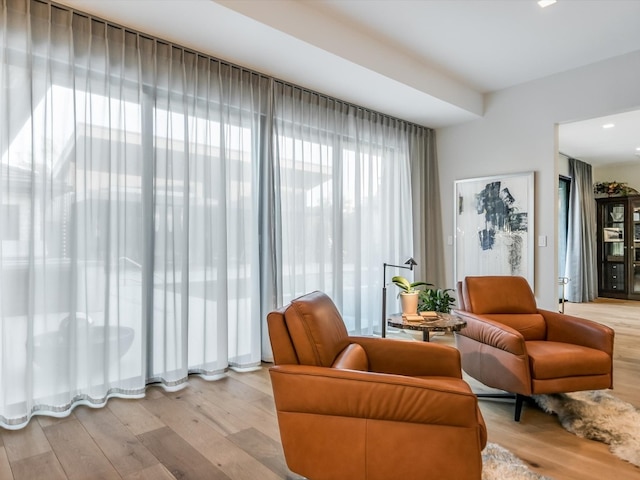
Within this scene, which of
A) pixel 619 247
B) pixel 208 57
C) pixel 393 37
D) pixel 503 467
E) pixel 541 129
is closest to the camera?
pixel 503 467

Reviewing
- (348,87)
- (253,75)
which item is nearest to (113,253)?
(253,75)

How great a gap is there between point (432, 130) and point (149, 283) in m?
4.05

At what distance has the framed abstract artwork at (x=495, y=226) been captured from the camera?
4.47 m

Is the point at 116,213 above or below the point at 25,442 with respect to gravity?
above

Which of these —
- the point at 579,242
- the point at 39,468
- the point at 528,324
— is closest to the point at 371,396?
the point at 39,468

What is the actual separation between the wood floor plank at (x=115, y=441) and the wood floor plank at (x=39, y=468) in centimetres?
21

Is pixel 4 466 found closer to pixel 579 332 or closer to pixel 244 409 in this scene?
pixel 244 409

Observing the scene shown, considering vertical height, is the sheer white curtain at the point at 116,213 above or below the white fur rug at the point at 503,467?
above

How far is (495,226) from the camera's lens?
4746 millimetres

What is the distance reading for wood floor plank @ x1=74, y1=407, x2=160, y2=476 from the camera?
202 centimetres

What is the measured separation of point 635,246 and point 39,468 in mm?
9298

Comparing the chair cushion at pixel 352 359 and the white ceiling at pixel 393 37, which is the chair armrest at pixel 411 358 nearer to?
the chair cushion at pixel 352 359

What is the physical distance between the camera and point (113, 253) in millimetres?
2795

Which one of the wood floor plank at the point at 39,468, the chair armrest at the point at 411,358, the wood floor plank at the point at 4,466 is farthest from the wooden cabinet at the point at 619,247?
the wood floor plank at the point at 4,466
